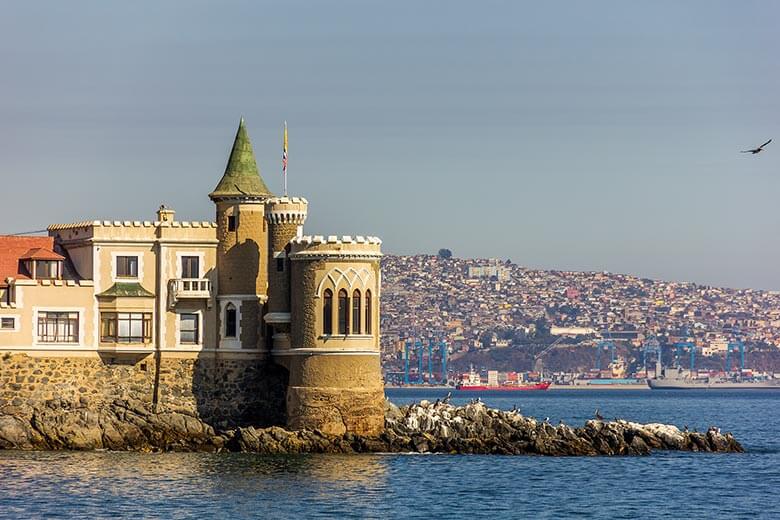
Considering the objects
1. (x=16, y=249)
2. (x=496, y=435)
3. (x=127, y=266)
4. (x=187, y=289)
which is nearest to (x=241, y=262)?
(x=187, y=289)

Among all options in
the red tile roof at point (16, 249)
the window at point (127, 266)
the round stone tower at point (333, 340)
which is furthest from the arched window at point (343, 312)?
the red tile roof at point (16, 249)

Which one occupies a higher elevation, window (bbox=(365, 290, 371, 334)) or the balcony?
the balcony

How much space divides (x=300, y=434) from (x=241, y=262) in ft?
27.6

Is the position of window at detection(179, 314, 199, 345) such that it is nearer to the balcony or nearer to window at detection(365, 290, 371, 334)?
the balcony

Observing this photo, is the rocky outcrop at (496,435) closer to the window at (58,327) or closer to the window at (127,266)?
the window at (127,266)

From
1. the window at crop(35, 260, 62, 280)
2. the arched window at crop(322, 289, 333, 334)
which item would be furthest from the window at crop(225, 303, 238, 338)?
the window at crop(35, 260, 62, 280)

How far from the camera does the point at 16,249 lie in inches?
2987

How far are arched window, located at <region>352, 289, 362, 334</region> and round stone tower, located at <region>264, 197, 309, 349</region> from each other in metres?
2.84

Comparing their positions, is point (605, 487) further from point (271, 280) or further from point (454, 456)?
point (271, 280)

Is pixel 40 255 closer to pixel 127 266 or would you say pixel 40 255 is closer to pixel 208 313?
pixel 127 266

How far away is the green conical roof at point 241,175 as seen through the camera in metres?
75.2

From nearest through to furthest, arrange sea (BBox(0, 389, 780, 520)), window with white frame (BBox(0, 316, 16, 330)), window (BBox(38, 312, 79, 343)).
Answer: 1. sea (BBox(0, 389, 780, 520))
2. window with white frame (BBox(0, 316, 16, 330))
3. window (BBox(38, 312, 79, 343))

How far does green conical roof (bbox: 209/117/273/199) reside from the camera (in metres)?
75.2

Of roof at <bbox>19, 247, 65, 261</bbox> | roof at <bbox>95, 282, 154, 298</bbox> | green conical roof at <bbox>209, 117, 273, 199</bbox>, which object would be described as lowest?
roof at <bbox>95, 282, 154, 298</bbox>
